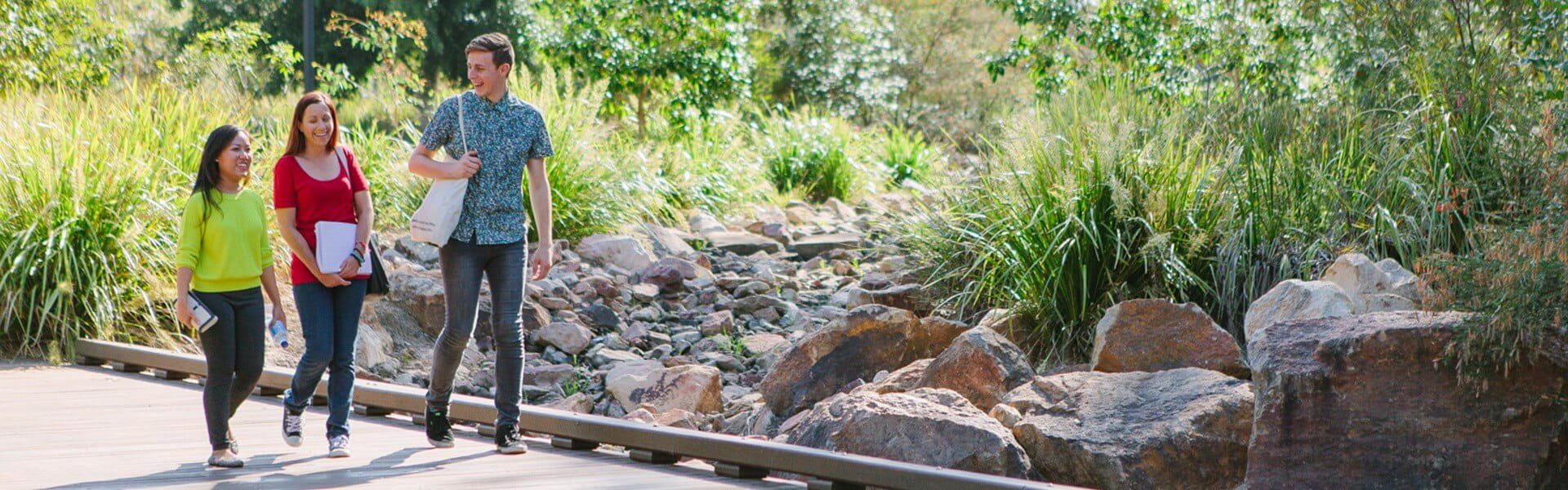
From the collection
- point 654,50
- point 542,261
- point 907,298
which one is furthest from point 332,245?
point 654,50

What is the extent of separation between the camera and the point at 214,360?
4.77 m

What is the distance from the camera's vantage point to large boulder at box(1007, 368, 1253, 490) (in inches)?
194

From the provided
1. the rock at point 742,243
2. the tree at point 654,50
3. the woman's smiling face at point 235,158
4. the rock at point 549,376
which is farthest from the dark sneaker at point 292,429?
the tree at point 654,50

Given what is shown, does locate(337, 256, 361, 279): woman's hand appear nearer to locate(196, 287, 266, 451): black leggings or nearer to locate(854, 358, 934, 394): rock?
locate(196, 287, 266, 451): black leggings

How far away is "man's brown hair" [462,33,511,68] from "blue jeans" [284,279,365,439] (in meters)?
0.87

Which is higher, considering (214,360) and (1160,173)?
(1160,173)

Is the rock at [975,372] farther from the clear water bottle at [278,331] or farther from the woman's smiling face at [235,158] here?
the woman's smiling face at [235,158]

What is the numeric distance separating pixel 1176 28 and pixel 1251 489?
8.32 metres

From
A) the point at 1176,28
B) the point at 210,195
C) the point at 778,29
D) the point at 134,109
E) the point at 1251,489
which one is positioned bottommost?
the point at 1251,489

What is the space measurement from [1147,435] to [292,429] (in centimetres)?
286

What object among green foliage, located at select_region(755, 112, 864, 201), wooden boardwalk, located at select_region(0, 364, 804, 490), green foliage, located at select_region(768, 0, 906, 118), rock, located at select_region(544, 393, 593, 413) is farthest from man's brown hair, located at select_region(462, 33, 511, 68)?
green foliage, located at select_region(768, 0, 906, 118)

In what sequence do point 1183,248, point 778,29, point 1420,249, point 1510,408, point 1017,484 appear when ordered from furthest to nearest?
point 778,29 < point 1183,248 < point 1420,249 < point 1510,408 < point 1017,484

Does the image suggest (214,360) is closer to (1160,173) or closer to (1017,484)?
(1017,484)

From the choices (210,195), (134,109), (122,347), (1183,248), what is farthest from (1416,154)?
(134,109)
